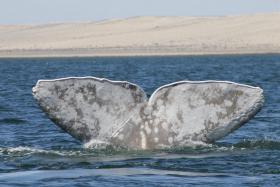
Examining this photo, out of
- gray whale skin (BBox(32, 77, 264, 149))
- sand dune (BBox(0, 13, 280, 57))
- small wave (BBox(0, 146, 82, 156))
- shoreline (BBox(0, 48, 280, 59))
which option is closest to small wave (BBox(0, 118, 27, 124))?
small wave (BBox(0, 146, 82, 156))

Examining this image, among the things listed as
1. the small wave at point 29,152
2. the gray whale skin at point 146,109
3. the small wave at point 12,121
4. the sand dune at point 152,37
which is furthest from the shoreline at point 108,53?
the gray whale skin at point 146,109

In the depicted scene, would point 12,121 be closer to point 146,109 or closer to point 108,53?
point 146,109

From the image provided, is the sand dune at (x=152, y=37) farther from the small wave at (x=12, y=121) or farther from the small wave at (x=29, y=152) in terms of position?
the small wave at (x=29, y=152)

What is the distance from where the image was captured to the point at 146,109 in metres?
10.7

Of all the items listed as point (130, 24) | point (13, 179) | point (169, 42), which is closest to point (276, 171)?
point (13, 179)

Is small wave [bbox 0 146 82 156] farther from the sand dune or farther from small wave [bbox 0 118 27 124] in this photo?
the sand dune

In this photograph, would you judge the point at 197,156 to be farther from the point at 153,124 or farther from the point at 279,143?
the point at 279,143

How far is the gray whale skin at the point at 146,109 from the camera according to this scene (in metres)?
10.5

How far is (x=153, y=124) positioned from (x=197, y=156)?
951 millimetres

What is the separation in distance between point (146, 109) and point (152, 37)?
441 ft

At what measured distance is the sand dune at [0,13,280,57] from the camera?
128875 millimetres

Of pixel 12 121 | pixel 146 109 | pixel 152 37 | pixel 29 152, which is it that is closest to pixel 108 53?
pixel 152 37

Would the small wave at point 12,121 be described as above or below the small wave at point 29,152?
above

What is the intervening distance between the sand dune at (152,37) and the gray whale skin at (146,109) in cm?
10805
